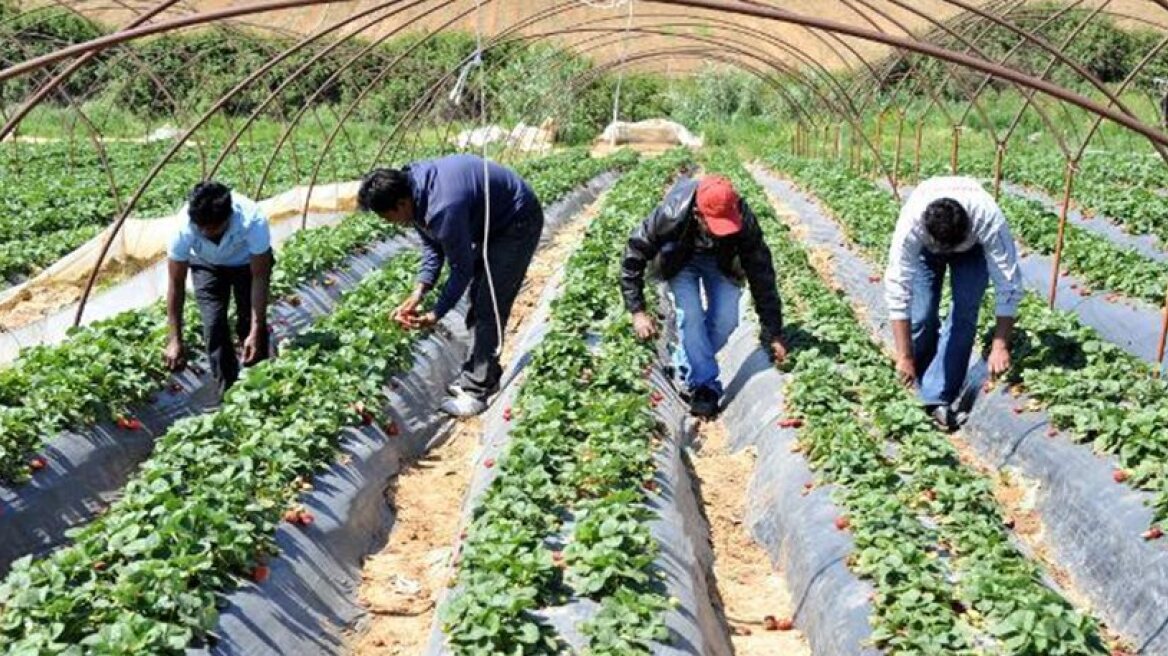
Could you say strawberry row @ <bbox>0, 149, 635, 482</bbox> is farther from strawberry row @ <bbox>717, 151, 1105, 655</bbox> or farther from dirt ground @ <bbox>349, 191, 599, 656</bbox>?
strawberry row @ <bbox>717, 151, 1105, 655</bbox>

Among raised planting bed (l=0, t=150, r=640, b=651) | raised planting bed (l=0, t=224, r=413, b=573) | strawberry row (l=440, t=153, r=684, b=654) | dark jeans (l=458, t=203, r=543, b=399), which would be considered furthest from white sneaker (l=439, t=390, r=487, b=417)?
raised planting bed (l=0, t=224, r=413, b=573)

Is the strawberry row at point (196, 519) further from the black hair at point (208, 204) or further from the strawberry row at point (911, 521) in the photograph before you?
the strawberry row at point (911, 521)

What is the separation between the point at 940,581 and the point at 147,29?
3.79 m

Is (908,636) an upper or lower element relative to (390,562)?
upper

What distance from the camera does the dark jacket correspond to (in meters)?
7.89

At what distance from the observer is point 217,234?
758 centimetres

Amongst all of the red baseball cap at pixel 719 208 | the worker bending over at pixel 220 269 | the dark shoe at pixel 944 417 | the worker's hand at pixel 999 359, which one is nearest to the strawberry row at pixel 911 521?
the dark shoe at pixel 944 417

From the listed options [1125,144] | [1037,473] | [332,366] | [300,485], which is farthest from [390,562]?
[1125,144]

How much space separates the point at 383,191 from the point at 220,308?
1.48 metres

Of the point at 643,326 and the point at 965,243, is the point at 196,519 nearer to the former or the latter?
the point at 643,326

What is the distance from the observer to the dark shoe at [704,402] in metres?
8.78

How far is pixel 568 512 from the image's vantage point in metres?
5.87

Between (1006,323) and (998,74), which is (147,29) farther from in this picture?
(1006,323)

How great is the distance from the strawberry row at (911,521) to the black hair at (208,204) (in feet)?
11.8
